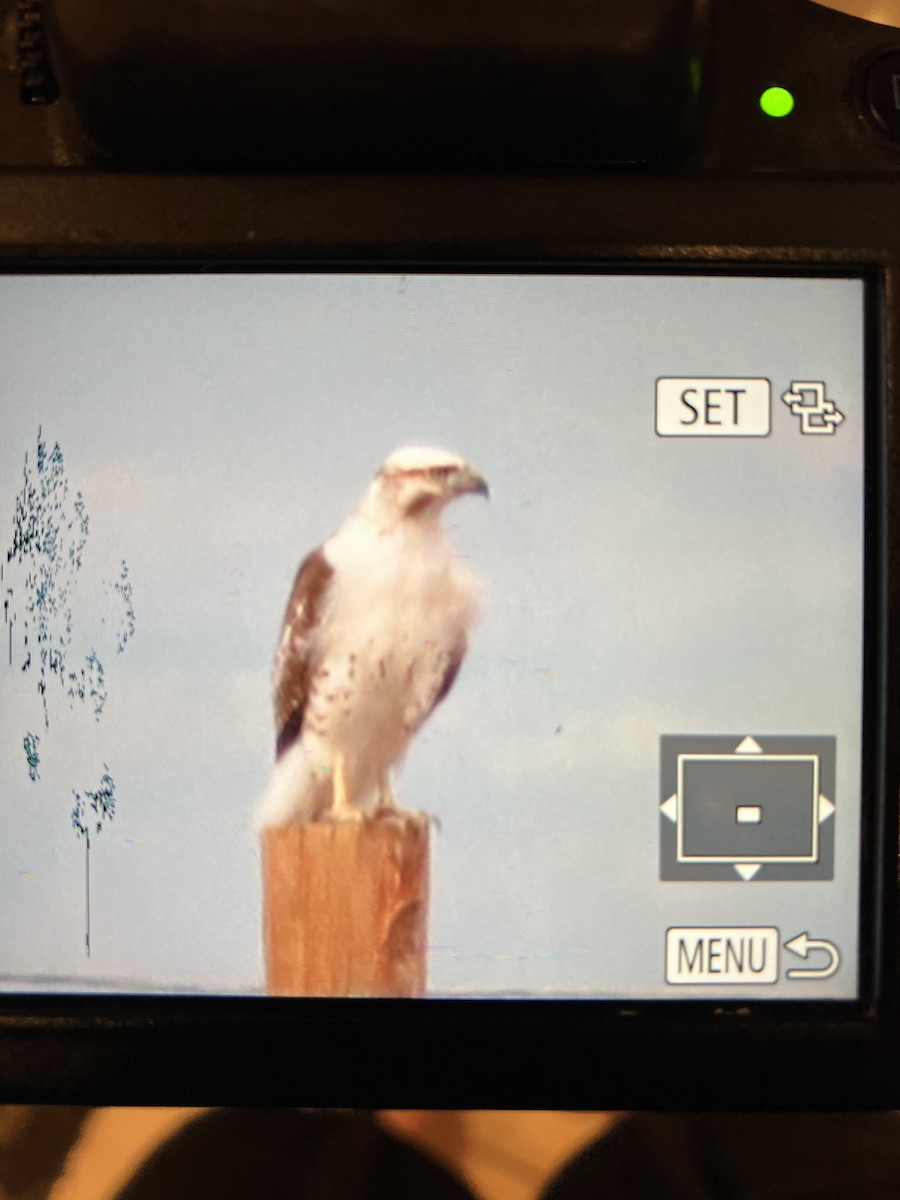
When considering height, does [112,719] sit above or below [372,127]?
below

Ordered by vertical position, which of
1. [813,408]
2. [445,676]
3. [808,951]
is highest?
[813,408]

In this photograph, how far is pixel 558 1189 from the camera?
1.29 feet

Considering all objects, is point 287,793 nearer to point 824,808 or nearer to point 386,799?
point 386,799

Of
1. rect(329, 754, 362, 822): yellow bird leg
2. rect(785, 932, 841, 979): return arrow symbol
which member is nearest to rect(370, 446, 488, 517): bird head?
rect(329, 754, 362, 822): yellow bird leg

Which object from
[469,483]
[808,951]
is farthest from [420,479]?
[808,951]

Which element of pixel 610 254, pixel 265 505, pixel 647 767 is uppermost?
pixel 610 254

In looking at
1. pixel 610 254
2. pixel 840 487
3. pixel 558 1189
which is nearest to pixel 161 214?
pixel 610 254

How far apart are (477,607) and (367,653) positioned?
0.17 feet

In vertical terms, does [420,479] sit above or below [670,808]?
above

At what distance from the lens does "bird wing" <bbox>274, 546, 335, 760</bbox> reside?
1.33ft

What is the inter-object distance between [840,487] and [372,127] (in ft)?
0.79

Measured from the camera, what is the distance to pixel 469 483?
1.33 ft

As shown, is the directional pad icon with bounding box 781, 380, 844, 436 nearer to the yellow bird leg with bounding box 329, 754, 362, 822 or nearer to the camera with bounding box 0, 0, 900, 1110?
the camera with bounding box 0, 0, 900, 1110

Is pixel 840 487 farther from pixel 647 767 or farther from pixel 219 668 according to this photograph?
pixel 219 668
